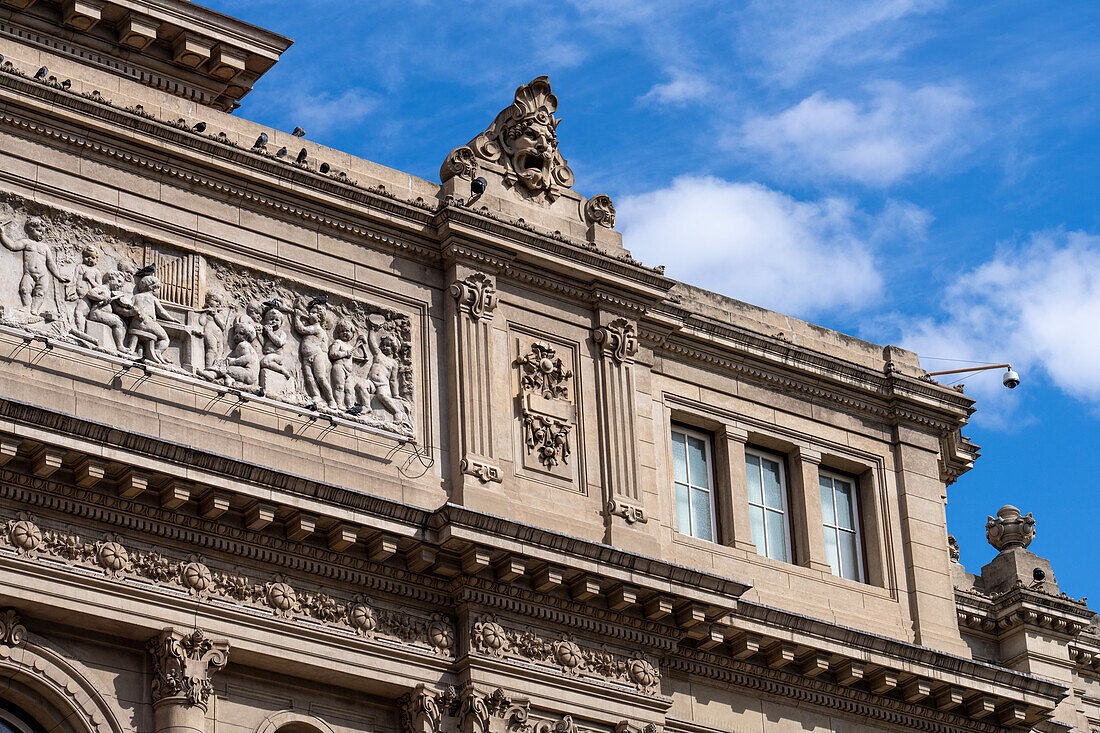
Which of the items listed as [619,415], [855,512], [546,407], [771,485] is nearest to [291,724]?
[546,407]

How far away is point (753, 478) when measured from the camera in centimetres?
3300

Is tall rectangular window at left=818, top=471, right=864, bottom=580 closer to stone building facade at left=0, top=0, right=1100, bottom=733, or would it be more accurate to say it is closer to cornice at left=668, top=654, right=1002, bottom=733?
stone building facade at left=0, top=0, right=1100, bottom=733

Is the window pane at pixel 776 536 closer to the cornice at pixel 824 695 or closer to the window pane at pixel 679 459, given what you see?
the window pane at pixel 679 459

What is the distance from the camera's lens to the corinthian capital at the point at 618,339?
31625mm

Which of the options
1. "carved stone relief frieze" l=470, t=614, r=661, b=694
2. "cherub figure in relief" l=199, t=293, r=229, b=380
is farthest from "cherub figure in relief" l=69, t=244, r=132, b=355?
"carved stone relief frieze" l=470, t=614, r=661, b=694

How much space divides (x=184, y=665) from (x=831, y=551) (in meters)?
10.8

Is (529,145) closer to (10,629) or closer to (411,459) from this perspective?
(411,459)

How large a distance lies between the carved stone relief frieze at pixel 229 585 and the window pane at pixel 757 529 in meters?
5.63

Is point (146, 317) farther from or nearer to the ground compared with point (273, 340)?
nearer to the ground

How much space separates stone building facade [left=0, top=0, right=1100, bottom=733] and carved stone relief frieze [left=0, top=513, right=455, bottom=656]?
4 cm

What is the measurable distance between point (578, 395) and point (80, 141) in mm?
7288

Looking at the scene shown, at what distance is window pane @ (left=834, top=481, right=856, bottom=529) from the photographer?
1330 inches

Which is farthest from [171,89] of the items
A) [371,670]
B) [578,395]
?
[371,670]

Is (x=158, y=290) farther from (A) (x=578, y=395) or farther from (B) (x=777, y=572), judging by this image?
(B) (x=777, y=572)
